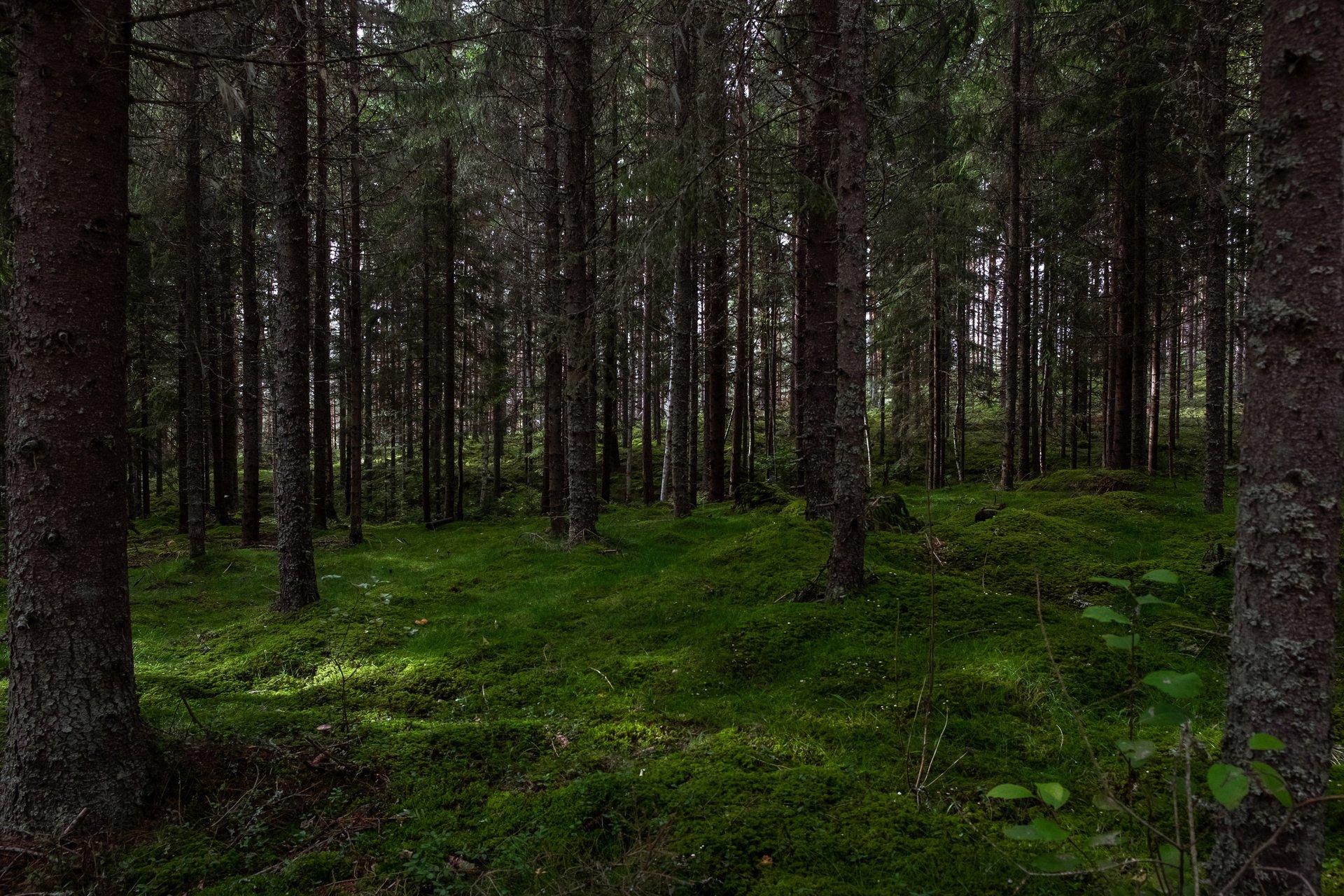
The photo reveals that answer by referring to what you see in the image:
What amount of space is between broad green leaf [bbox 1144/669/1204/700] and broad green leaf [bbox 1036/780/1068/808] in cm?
39

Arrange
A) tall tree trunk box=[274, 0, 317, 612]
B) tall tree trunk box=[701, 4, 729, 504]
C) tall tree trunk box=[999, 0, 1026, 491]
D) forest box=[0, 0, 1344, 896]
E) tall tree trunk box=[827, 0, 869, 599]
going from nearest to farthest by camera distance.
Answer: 1. forest box=[0, 0, 1344, 896]
2. tall tree trunk box=[827, 0, 869, 599]
3. tall tree trunk box=[701, 4, 729, 504]
4. tall tree trunk box=[274, 0, 317, 612]
5. tall tree trunk box=[999, 0, 1026, 491]

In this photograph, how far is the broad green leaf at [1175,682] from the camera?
5.90 feet

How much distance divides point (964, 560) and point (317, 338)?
14.2 meters

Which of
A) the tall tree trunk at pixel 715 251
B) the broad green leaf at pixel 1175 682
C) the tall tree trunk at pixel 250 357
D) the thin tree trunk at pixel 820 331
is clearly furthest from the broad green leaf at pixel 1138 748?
the tall tree trunk at pixel 250 357

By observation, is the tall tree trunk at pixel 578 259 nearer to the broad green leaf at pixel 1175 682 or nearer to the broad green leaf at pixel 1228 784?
the broad green leaf at pixel 1175 682

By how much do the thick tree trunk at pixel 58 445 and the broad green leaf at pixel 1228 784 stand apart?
441cm

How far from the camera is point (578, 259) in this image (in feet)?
33.0

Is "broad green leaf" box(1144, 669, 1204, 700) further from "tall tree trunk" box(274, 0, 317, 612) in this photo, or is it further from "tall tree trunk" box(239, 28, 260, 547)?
"tall tree trunk" box(239, 28, 260, 547)

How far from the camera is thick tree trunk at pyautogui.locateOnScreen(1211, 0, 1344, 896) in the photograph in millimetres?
2137

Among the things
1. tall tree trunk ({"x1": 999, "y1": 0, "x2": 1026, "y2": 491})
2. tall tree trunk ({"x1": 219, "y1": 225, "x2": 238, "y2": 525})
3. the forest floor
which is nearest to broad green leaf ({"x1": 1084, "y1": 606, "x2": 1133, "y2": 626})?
the forest floor

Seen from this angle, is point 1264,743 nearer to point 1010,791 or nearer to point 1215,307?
point 1010,791

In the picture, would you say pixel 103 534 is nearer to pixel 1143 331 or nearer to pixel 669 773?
pixel 669 773

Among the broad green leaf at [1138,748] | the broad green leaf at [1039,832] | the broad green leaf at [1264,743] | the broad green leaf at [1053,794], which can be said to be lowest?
the broad green leaf at [1039,832]

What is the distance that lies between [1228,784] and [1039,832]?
0.48m
